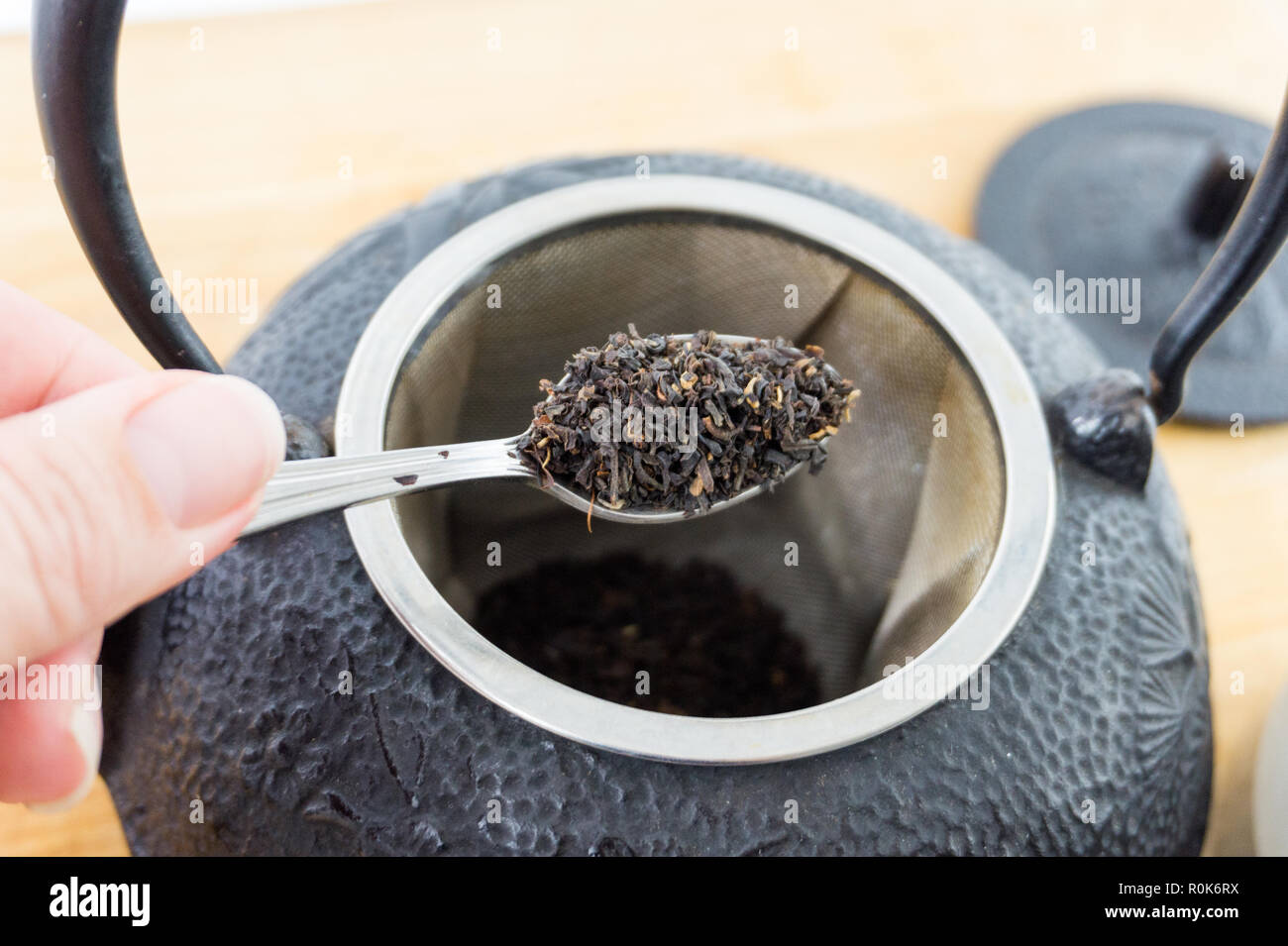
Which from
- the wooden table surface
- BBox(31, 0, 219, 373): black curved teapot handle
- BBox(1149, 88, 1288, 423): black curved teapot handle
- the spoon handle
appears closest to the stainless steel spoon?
the spoon handle

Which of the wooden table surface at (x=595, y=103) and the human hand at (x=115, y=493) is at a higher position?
the wooden table surface at (x=595, y=103)

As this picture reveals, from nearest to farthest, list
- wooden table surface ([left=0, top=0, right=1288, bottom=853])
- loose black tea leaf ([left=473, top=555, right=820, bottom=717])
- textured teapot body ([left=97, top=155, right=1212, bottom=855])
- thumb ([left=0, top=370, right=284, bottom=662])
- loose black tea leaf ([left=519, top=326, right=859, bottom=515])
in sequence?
thumb ([left=0, top=370, right=284, bottom=662]), textured teapot body ([left=97, top=155, right=1212, bottom=855]), loose black tea leaf ([left=519, top=326, right=859, bottom=515]), loose black tea leaf ([left=473, top=555, right=820, bottom=717]), wooden table surface ([left=0, top=0, right=1288, bottom=853])

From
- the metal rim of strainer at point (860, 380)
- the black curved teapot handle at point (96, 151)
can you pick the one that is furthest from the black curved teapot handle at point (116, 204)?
the metal rim of strainer at point (860, 380)

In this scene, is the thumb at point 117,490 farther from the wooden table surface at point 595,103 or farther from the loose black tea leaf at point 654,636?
the wooden table surface at point 595,103

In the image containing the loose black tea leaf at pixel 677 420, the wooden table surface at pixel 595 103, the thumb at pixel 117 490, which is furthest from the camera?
the wooden table surface at pixel 595 103

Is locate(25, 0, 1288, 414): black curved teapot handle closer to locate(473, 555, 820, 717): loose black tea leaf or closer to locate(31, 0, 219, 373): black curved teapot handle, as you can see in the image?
locate(31, 0, 219, 373): black curved teapot handle

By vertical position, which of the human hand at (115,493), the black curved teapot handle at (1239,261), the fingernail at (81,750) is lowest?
the fingernail at (81,750)

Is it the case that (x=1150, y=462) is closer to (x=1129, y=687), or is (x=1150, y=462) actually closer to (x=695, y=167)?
(x=1129, y=687)

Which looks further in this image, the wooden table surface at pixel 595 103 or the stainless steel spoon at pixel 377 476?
the wooden table surface at pixel 595 103
